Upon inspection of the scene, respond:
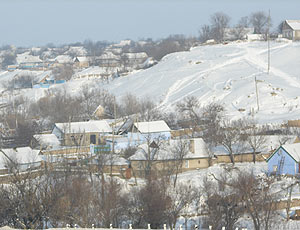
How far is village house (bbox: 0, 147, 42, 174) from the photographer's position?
29.7 metres

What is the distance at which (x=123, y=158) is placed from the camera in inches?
1209

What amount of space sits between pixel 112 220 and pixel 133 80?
4232 centimetres

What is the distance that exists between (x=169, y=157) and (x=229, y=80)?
2323 centimetres

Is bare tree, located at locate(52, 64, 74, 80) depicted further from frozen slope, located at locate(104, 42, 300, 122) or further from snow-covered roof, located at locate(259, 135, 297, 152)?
snow-covered roof, located at locate(259, 135, 297, 152)

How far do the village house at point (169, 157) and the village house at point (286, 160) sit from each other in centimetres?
361

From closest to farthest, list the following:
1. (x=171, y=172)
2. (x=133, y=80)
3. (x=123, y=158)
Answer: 1. (x=171, y=172)
2. (x=123, y=158)
3. (x=133, y=80)

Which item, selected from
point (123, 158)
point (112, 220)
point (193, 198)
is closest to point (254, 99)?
point (123, 158)

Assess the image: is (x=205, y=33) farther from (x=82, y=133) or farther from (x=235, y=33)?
(x=82, y=133)

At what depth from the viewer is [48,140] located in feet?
123

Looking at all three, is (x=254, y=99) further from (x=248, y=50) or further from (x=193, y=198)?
(x=193, y=198)

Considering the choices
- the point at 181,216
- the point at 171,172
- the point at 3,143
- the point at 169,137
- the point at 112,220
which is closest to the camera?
the point at 112,220

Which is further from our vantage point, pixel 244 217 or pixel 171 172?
pixel 171 172

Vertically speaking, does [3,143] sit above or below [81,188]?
below

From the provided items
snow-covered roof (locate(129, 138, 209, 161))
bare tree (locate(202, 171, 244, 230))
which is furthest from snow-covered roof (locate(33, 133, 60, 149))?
bare tree (locate(202, 171, 244, 230))
